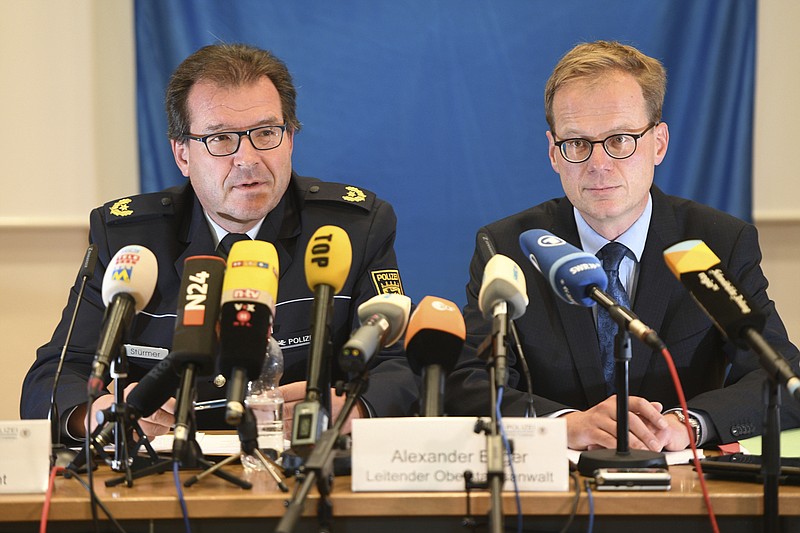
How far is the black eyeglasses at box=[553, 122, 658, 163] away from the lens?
2457mm

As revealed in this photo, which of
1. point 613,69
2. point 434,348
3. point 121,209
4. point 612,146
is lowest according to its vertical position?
point 434,348

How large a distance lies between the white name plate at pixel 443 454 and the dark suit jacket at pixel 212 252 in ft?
2.55

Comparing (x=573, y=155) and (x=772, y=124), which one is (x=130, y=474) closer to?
(x=573, y=155)

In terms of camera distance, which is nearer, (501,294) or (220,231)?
(501,294)

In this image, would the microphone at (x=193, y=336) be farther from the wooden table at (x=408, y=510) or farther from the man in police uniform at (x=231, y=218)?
the man in police uniform at (x=231, y=218)

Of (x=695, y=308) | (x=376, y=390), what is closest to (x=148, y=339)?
(x=376, y=390)

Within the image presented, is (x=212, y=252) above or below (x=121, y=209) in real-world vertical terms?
below

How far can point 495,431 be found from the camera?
1.37 meters

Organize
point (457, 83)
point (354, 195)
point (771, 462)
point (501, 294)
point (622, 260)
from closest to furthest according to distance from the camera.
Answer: point (771, 462) < point (501, 294) < point (622, 260) < point (354, 195) < point (457, 83)

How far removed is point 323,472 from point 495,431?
0.82ft

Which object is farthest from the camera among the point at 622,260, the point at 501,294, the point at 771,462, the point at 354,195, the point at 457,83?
the point at 457,83

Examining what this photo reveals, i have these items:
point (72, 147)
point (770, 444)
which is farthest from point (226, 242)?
point (770, 444)

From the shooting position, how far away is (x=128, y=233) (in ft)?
8.80

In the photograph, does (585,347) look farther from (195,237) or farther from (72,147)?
(72,147)
